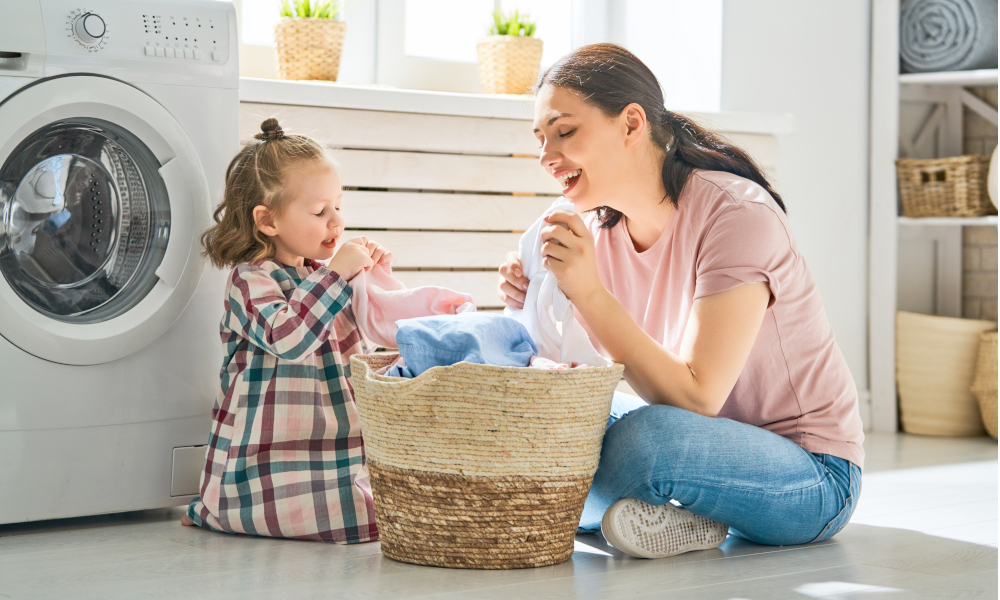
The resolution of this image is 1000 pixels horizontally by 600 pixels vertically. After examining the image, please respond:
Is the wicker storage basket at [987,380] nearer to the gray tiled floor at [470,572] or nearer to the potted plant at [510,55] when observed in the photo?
the gray tiled floor at [470,572]

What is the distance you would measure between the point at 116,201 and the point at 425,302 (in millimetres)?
543

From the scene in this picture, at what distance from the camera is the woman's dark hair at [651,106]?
160cm

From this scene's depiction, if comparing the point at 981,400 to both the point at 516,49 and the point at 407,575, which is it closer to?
the point at 516,49

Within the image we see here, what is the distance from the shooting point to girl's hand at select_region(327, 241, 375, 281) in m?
1.71

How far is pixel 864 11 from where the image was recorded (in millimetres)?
3068

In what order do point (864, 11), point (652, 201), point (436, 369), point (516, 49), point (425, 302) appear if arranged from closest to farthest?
point (436, 369), point (652, 201), point (425, 302), point (516, 49), point (864, 11)

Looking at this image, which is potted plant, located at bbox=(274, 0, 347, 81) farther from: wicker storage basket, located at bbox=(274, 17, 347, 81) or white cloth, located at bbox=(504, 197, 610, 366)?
white cloth, located at bbox=(504, 197, 610, 366)

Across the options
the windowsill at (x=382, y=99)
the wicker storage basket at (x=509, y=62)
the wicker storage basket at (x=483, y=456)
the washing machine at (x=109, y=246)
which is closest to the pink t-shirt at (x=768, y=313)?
the wicker storage basket at (x=483, y=456)

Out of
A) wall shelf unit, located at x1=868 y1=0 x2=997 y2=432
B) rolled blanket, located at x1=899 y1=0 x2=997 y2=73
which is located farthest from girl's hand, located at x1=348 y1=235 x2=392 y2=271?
rolled blanket, located at x1=899 y1=0 x2=997 y2=73

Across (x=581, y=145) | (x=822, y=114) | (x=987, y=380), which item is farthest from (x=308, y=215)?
(x=987, y=380)

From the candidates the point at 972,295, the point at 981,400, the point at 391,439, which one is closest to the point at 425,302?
the point at 391,439

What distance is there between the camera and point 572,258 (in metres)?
1.47

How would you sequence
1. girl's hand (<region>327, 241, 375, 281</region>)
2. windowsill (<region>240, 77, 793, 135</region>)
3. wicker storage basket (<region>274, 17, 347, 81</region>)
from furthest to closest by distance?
wicker storage basket (<region>274, 17, 347, 81</region>), windowsill (<region>240, 77, 793, 135</region>), girl's hand (<region>327, 241, 375, 281</region>)

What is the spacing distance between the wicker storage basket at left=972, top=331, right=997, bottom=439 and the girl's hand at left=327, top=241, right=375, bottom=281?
1.90 m
